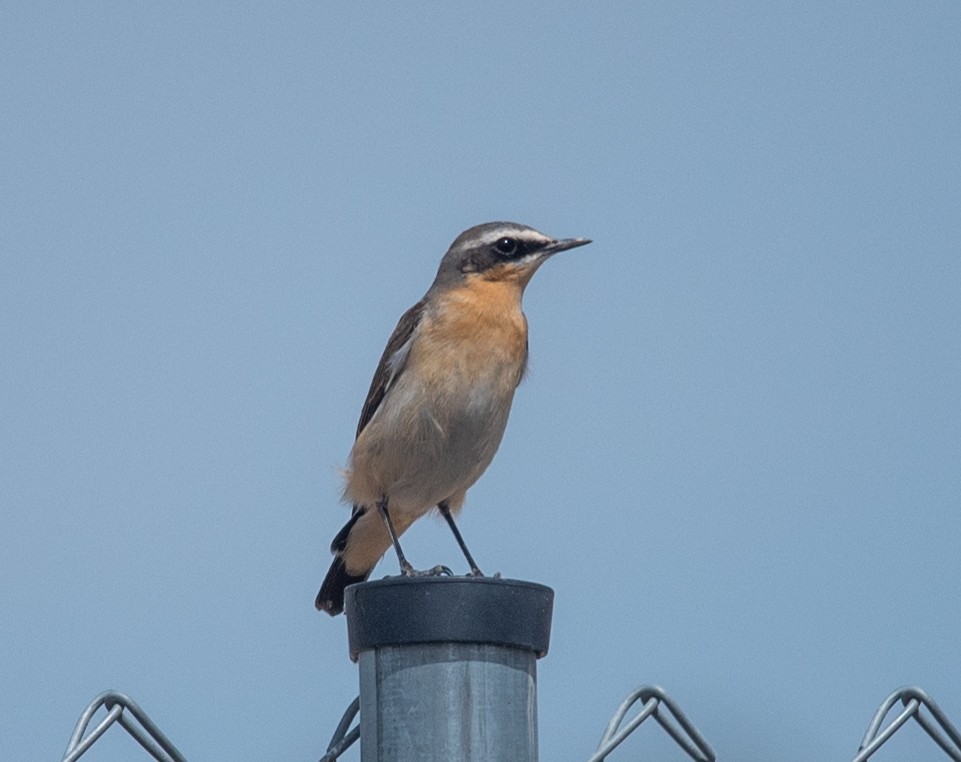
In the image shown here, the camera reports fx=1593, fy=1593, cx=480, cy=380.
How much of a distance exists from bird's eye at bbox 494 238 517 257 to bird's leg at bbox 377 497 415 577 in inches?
52.0

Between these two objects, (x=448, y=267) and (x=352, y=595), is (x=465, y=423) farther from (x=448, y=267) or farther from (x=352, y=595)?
(x=352, y=595)

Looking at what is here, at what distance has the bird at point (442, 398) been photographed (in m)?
7.18

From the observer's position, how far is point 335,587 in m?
7.52

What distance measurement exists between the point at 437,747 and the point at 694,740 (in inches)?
36.7

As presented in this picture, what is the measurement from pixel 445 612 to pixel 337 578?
177 inches

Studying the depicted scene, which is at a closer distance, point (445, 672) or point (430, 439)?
point (445, 672)

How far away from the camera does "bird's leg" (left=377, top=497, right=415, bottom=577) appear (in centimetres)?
754

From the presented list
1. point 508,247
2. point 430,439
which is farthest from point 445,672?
point 508,247

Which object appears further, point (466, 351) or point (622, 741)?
point (466, 351)

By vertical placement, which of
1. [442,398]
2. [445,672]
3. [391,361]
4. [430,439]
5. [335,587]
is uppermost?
[391,361]

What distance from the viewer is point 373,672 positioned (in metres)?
3.23

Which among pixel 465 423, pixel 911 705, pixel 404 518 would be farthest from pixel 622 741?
pixel 404 518

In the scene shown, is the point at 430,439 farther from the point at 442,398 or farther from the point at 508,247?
the point at 508,247

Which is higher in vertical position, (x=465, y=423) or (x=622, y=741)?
A: (x=465, y=423)
